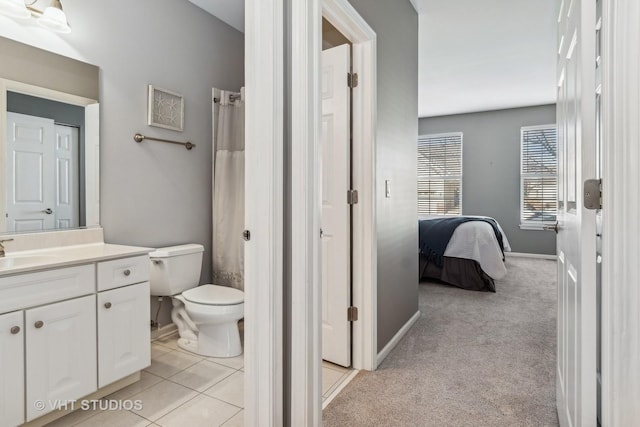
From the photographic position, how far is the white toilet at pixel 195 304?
91.2 inches

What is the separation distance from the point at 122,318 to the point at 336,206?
1337mm

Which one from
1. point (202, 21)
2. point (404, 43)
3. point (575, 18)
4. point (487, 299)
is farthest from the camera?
point (487, 299)

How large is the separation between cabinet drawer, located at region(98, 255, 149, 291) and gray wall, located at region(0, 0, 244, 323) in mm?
495

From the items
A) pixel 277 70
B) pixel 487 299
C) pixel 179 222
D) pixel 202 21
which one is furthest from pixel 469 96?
pixel 277 70

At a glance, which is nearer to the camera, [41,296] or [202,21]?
[41,296]

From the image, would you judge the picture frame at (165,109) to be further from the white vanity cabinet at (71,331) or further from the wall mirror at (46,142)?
the white vanity cabinet at (71,331)

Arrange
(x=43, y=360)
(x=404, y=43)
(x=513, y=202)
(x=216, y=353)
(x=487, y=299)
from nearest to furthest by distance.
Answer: (x=43, y=360) < (x=216, y=353) < (x=404, y=43) < (x=487, y=299) < (x=513, y=202)

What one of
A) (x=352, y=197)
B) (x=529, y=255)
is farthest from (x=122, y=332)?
(x=529, y=255)

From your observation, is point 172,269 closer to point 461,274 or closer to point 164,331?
point 164,331

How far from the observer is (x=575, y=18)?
1218 millimetres

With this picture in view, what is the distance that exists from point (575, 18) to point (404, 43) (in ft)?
5.66

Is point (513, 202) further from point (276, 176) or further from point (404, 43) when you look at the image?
point (276, 176)

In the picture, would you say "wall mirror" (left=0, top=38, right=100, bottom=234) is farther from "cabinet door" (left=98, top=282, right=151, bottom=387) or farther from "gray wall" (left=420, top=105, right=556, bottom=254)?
"gray wall" (left=420, top=105, right=556, bottom=254)

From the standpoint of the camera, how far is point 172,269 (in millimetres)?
2541
